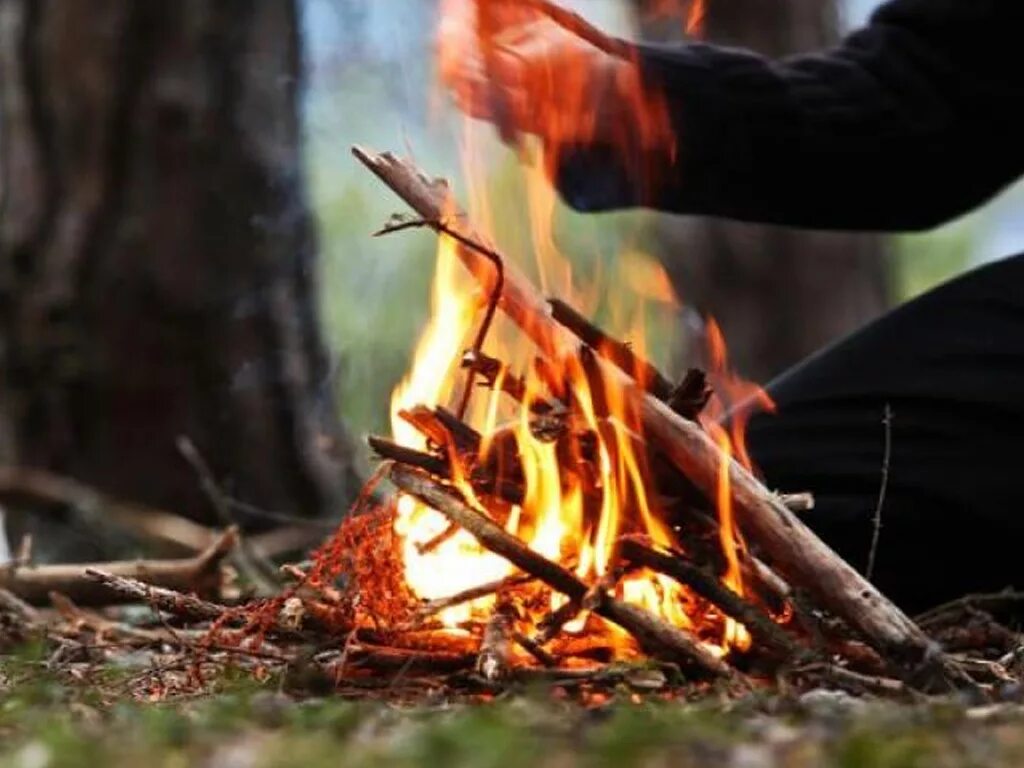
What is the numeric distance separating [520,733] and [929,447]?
1.37m

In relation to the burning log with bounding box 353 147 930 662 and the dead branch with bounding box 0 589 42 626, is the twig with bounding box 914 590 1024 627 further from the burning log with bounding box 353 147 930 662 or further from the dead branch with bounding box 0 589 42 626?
the dead branch with bounding box 0 589 42 626

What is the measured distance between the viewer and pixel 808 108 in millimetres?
3016

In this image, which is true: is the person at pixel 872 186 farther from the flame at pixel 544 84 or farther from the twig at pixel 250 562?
the twig at pixel 250 562

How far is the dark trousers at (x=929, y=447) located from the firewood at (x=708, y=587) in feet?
2.20

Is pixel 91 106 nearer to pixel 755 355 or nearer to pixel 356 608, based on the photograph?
pixel 356 608

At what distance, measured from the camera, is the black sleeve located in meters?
2.94

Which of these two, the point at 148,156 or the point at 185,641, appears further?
the point at 148,156

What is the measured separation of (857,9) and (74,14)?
3956mm

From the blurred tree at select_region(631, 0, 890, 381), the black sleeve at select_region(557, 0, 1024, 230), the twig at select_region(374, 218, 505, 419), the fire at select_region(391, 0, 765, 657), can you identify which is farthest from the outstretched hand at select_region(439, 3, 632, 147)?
the blurred tree at select_region(631, 0, 890, 381)

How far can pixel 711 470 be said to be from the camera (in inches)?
80.9

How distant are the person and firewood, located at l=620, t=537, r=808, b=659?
1.88 ft

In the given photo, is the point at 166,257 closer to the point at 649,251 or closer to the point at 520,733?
the point at 520,733

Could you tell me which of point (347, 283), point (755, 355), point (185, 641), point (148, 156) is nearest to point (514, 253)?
point (185, 641)

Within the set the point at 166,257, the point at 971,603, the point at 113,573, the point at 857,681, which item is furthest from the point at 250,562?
the point at 857,681
